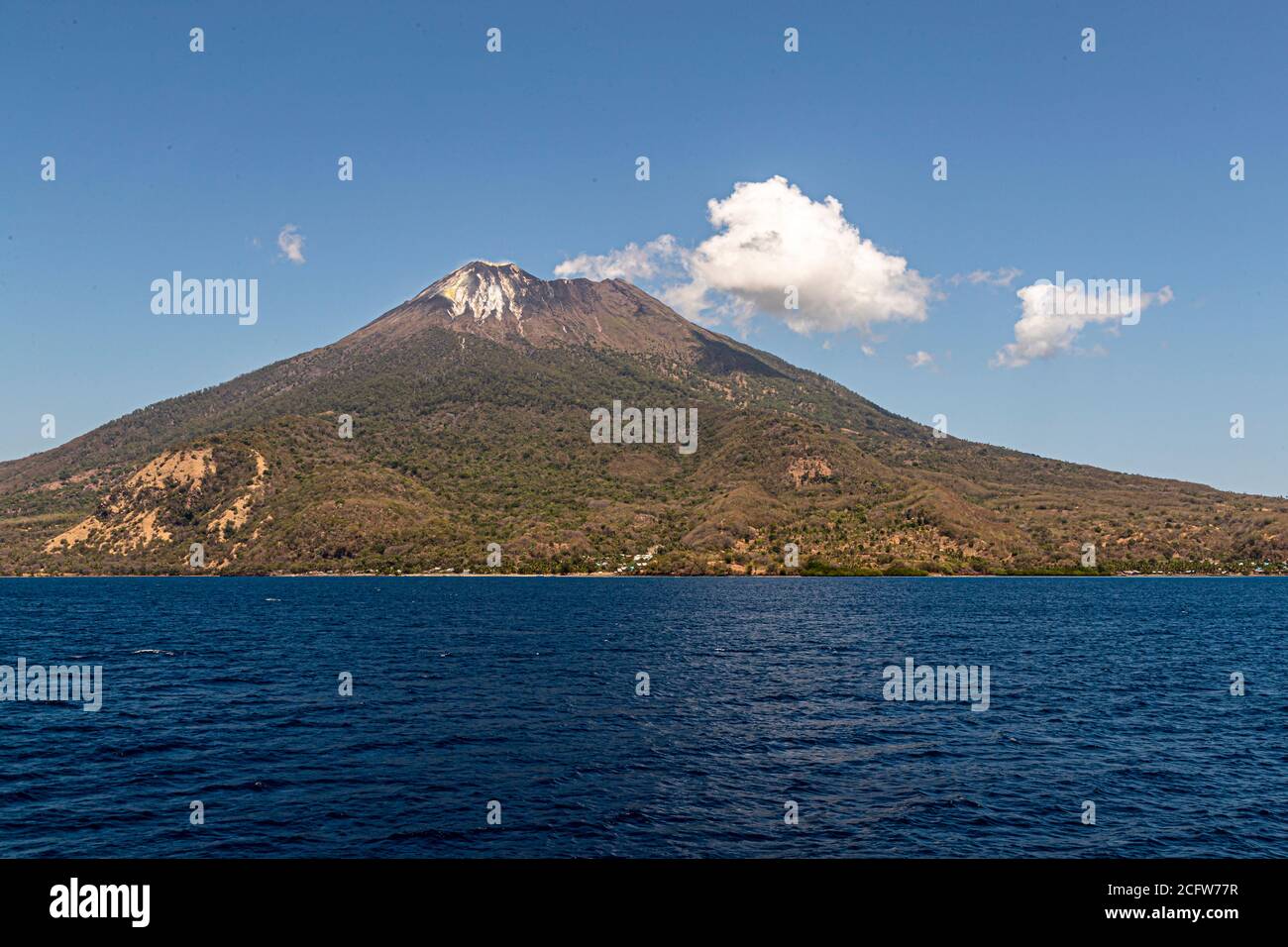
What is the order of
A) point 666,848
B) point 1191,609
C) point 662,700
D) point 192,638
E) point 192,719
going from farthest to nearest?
point 1191,609 < point 192,638 < point 662,700 < point 192,719 < point 666,848

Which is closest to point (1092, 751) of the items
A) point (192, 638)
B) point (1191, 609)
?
point (192, 638)

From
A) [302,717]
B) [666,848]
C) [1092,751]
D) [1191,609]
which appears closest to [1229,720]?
[1092,751]
